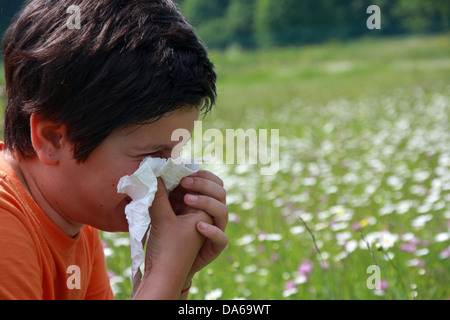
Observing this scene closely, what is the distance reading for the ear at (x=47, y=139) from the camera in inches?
34.0

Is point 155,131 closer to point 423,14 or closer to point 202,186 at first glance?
point 202,186

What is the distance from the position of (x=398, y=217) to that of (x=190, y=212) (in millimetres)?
1144

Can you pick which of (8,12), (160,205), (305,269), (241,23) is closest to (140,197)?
(160,205)

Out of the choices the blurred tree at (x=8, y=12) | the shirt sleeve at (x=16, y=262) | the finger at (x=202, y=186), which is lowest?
the shirt sleeve at (x=16, y=262)

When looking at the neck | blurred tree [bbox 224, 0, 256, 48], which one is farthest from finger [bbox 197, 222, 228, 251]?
blurred tree [bbox 224, 0, 256, 48]

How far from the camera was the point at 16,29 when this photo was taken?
941mm

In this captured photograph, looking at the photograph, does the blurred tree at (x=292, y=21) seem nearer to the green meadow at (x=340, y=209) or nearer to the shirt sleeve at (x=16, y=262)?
the green meadow at (x=340, y=209)

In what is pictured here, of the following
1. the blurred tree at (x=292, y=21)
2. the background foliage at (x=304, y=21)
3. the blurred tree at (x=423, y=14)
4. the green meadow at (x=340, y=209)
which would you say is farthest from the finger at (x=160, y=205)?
the blurred tree at (x=423, y=14)

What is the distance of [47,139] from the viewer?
87cm

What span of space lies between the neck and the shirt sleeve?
101 millimetres

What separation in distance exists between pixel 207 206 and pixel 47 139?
0.90 feet

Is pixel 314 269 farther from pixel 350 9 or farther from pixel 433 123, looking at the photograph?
pixel 350 9

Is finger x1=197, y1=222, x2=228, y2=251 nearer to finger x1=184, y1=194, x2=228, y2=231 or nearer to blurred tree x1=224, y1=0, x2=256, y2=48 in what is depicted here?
finger x1=184, y1=194, x2=228, y2=231
